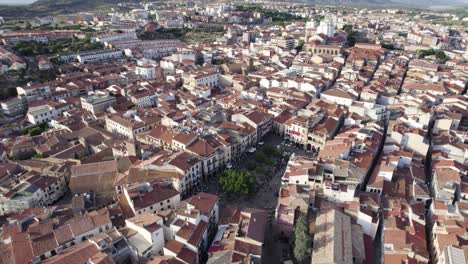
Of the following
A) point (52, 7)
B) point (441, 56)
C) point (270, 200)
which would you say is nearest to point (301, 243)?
point (270, 200)

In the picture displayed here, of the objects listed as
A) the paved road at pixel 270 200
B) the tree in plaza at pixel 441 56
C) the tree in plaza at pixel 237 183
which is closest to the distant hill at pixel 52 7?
the paved road at pixel 270 200

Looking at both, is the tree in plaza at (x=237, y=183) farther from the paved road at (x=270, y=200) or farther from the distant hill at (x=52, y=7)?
the distant hill at (x=52, y=7)

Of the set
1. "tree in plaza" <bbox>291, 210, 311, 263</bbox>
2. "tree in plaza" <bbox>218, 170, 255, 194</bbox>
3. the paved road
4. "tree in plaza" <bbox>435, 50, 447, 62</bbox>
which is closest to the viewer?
"tree in plaza" <bbox>291, 210, 311, 263</bbox>

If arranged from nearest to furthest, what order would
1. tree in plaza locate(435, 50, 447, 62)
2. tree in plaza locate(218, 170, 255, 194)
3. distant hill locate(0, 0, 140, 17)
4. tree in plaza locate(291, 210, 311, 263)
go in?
tree in plaza locate(291, 210, 311, 263) → tree in plaza locate(218, 170, 255, 194) → tree in plaza locate(435, 50, 447, 62) → distant hill locate(0, 0, 140, 17)

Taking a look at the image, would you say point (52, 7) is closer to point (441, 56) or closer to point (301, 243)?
point (441, 56)

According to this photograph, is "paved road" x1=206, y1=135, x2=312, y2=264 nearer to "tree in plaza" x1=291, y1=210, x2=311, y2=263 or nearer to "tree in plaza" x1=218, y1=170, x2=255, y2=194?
"tree in plaza" x1=218, y1=170, x2=255, y2=194

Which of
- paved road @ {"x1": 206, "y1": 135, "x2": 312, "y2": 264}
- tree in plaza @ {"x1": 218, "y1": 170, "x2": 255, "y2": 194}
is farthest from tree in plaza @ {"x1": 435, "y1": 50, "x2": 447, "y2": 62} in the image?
tree in plaza @ {"x1": 218, "y1": 170, "x2": 255, "y2": 194}
